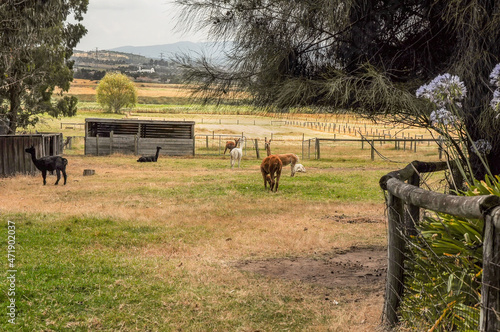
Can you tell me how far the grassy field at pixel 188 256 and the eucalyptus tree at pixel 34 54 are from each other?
5.06m

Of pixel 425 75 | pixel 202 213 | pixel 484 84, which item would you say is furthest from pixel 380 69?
Answer: pixel 202 213

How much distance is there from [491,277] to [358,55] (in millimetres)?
4831

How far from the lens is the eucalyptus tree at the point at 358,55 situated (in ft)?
20.4

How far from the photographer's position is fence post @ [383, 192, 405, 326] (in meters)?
4.69

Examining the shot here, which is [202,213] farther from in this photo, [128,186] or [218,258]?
[128,186]

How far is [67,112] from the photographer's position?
40531 mm

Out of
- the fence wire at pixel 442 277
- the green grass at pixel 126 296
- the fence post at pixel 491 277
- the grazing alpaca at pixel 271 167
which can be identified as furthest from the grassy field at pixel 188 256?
the fence post at pixel 491 277

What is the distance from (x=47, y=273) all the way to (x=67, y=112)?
116ft

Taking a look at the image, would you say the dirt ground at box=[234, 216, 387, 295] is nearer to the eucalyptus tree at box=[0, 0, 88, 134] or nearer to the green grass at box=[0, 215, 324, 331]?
the green grass at box=[0, 215, 324, 331]

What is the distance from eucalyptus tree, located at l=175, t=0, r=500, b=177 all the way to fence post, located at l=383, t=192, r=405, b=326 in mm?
1722

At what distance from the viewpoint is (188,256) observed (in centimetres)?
905

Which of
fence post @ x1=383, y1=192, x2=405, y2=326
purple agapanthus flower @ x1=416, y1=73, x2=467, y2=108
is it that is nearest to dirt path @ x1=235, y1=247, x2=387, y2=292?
fence post @ x1=383, y1=192, x2=405, y2=326

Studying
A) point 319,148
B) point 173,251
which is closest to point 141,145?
point 319,148

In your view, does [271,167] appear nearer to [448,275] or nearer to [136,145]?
[448,275]
